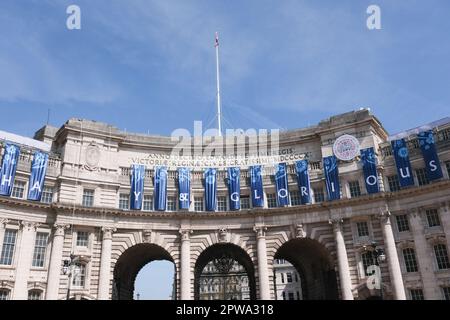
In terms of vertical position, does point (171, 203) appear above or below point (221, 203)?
above

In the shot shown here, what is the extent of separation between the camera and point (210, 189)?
157 ft

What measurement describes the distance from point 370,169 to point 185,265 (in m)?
22.7

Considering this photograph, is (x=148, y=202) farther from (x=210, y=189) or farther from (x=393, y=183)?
(x=393, y=183)

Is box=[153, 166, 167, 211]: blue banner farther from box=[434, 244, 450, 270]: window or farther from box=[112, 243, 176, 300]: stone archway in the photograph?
box=[434, 244, 450, 270]: window

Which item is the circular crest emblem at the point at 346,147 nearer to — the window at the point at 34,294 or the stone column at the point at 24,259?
the stone column at the point at 24,259

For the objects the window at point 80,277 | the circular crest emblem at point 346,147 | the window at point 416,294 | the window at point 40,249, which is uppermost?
the circular crest emblem at point 346,147

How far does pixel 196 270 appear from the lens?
158 feet

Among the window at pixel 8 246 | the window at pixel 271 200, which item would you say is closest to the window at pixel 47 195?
the window at pixel 8 246

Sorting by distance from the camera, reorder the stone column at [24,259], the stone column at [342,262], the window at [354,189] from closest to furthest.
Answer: the stone column at [24,259] < the stone column at [342,262] < the window at [354,189]

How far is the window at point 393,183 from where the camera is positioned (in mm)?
44688

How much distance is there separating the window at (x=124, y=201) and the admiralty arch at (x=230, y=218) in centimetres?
16

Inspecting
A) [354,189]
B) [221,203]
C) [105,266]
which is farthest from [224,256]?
[354,189]


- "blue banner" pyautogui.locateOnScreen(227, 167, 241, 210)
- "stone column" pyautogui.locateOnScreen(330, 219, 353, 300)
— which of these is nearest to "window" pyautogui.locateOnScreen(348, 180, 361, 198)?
"stone column" pyautogui.locateOnScreen(330, 219, 353, 300)
